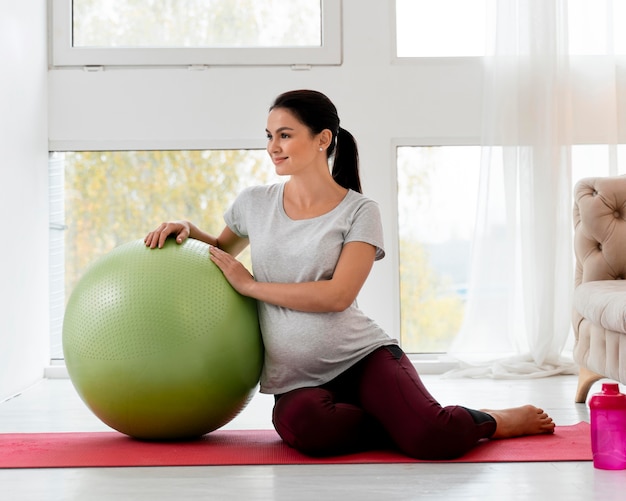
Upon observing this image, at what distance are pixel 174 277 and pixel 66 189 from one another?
225cm

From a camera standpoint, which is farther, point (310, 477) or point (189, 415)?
point (189, 415)

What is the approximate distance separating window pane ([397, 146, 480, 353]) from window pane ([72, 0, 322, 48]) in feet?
2.62

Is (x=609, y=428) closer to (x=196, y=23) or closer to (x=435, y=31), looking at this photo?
(x=435, y=31)

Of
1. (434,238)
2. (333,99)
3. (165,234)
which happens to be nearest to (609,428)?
(165,234)

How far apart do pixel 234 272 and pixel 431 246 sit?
7.01ft

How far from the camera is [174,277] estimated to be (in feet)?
7.31

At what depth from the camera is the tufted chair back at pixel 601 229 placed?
2951 millimetres

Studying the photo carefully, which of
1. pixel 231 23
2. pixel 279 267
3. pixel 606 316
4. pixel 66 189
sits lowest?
pixel 606 316

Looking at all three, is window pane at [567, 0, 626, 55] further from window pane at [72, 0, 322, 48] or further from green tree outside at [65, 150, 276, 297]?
green tree outside at [65, 150, 276, 297]

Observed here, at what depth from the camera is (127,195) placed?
4250 millimetres

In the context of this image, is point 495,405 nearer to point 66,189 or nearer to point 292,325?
point 292,325

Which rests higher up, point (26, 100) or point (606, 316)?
point (26, 100)

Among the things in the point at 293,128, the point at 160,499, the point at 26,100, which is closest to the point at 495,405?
the point at 293,128

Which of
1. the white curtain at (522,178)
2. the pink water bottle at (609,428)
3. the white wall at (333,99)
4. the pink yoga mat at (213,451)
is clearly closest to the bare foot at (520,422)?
the pink yoga mat at (213,451)
